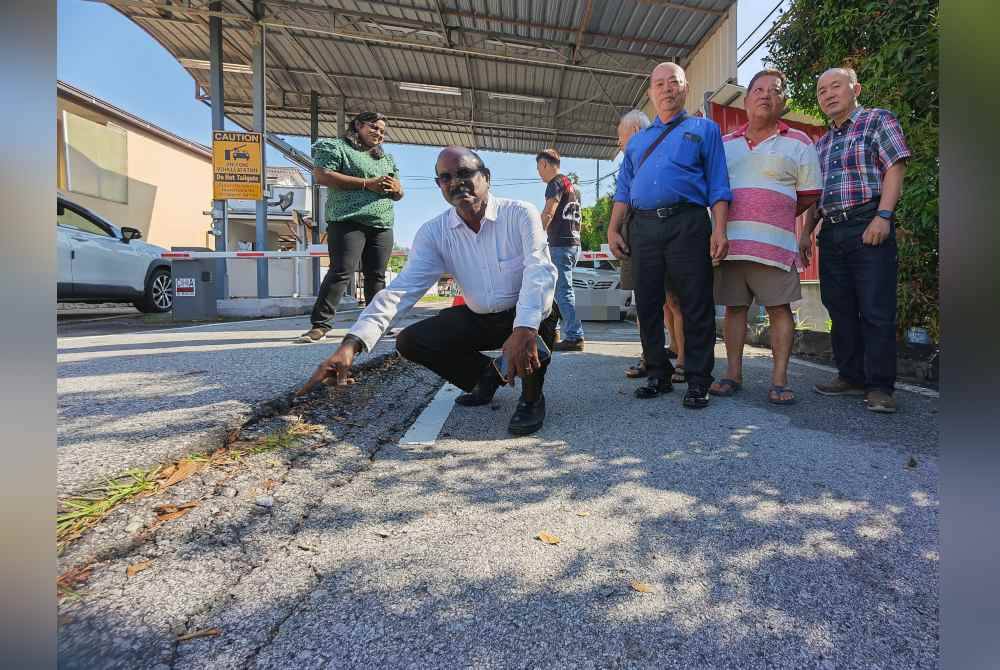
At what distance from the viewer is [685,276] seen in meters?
3.03

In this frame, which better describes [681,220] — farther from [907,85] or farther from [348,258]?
[348,258]

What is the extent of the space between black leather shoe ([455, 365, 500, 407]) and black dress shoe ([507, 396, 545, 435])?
0.40 meters

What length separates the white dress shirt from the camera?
2.53 m

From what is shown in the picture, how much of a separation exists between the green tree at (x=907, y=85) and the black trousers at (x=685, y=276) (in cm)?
152

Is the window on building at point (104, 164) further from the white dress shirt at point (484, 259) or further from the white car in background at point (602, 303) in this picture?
the white dress shirt at point (484, 259)

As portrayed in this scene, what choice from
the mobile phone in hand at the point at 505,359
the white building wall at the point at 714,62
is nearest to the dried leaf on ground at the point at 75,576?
the mobile phone in hand at the point at 505,359

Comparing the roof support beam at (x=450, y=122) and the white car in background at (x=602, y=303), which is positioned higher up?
the roof support beam at (x=450, y=122)

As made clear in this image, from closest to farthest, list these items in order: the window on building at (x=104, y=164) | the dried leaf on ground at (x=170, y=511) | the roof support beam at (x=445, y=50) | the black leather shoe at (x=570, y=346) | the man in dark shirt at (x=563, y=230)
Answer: the dried leaf on ground at (x=170, y=511) → the man in dark shirt at (x=563, y=230) → the black leather shoe at (x=570, y=346) → the roof support beam at (x=445, y=50) → the window on building at (x=104, y=164)

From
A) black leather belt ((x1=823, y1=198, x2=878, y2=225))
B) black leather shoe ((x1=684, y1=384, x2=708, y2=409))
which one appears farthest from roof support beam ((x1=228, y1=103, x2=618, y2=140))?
black leather shoe ((x1=684, y1=384, x2=708, y2=409))

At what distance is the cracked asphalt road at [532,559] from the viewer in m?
1.09

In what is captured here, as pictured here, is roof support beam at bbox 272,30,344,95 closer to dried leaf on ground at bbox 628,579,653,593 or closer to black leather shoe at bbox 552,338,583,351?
black leather shoe at bbox 552,338,583,351

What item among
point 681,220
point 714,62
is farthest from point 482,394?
point 714,62

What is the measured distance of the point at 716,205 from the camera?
3.04 metres
